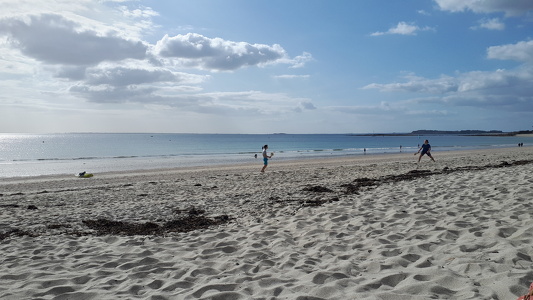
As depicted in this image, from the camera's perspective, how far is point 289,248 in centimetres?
506

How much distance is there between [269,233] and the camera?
5.88m

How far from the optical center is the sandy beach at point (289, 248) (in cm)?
362

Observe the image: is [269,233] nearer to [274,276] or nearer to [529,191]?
[274,276]

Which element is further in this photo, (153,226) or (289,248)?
(153,226)

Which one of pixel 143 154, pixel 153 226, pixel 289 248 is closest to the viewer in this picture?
pixel 289 248

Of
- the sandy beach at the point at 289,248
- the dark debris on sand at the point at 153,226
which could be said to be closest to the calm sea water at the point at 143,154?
the dark debris on sand at the point at 153,226

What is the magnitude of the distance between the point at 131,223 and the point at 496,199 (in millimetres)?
7411

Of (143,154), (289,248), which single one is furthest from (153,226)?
(143,154)

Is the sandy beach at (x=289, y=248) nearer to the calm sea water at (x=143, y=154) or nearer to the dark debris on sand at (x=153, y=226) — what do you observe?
the dark debris on sand at (x=153, y=226)

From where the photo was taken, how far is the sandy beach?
362cm

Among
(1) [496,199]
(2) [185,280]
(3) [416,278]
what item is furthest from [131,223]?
(1) [496,199]

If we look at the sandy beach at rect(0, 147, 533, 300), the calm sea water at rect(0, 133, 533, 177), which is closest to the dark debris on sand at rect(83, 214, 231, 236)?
the sandy beach at rect(0, 147, 533, 300)

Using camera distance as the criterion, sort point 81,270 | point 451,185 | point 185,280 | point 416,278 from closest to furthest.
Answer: point 416,278 → point 185,280 → point 81,270 → point 451,185

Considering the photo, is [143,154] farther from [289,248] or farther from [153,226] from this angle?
[289,248]
